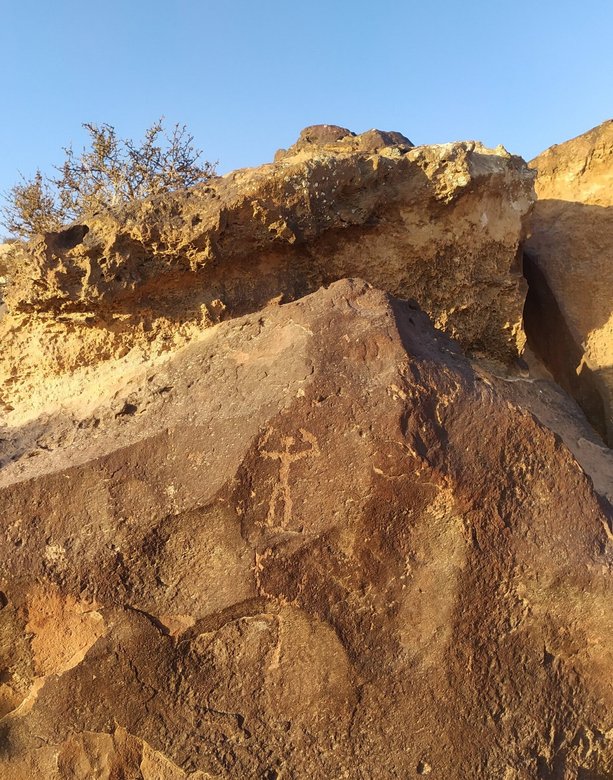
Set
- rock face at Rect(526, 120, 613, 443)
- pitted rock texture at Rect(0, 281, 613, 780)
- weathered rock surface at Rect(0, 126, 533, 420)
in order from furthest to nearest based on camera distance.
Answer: rock face at Rect(526, 120, 613, 443)
weathered rock surface at Rect(0, 126, 533, 420)
pitted rock texture at Rect(0, 281, 613, 780)

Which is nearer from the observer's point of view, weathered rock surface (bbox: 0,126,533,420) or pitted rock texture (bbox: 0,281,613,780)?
pitted rock texture (bbox: 0,281,613,780)

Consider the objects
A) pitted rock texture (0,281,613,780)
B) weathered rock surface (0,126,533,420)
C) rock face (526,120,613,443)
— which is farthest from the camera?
rock face (526,120,613,443)

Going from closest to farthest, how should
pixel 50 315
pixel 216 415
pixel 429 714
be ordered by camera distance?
1. pixel 429 714
2. pixel 216 415
3. pixel 50 315

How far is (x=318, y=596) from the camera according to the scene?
1975 mm

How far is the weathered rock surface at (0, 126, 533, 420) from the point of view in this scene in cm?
245

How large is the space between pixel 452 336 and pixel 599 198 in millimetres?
1716

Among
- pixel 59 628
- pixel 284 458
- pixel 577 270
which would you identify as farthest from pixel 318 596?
pixel 577 270

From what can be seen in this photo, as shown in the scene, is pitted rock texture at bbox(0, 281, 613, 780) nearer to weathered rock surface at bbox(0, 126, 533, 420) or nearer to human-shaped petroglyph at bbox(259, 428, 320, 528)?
human-shaped petroglyph at bbox(259, 428, 320, 528)

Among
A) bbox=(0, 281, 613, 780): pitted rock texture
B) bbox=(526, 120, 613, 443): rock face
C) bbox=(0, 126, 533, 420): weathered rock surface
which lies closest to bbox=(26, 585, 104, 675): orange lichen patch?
bbox=(0, 281, 613, 780): pitted rock texture

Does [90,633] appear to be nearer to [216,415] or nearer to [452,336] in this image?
[216,415]

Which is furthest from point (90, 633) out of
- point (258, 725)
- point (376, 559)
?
point (376, 559)

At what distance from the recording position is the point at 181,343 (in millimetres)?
2588

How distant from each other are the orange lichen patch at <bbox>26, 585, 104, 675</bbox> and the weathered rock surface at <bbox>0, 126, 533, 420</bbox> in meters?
1.00

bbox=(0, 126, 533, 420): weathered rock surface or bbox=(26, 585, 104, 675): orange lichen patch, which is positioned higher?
bbox=(0, 126, 533, 420): weathered rock surface
